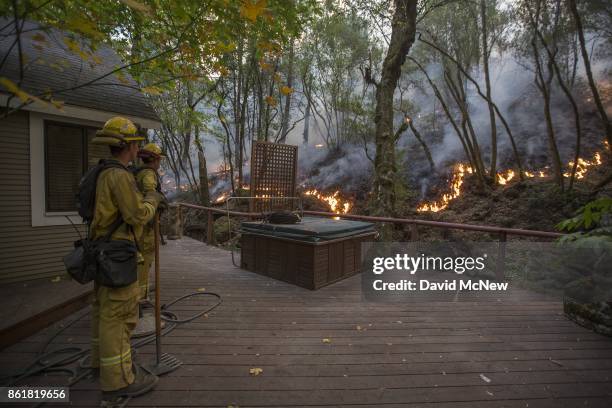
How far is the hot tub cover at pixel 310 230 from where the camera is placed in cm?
449

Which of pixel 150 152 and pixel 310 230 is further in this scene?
pixel 310 230

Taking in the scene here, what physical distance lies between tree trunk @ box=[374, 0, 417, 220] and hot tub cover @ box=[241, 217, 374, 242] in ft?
4.94

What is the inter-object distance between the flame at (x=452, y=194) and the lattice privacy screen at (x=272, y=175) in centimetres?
895

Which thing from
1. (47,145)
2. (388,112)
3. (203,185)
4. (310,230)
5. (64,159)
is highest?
(388,112)

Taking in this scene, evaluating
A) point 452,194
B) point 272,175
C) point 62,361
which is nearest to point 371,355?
point 62,361

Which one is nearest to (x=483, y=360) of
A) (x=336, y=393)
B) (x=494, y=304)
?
(x=336, y=393)

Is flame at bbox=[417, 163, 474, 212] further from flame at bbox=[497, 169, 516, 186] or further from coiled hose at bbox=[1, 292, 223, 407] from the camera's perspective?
coiled hose at bbox=[1, 292, 223, 407]

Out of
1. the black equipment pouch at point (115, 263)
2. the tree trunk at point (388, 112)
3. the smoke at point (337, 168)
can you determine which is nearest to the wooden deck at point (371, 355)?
the black equipment pouch at point (115, 263)

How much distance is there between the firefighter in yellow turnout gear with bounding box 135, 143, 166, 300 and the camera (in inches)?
122

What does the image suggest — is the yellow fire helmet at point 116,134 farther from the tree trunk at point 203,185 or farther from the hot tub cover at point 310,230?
the tree trunk at point 203,185

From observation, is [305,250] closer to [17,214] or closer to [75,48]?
[75,48]

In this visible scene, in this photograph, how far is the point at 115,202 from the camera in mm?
2127

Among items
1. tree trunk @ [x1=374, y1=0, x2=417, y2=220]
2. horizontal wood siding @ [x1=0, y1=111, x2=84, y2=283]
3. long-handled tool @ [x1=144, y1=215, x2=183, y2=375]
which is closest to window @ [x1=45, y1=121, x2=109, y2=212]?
horizontal wood siding @ [x1=0, y1=111, x2=84, y2=283]

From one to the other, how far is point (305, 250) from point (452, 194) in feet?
38.5
